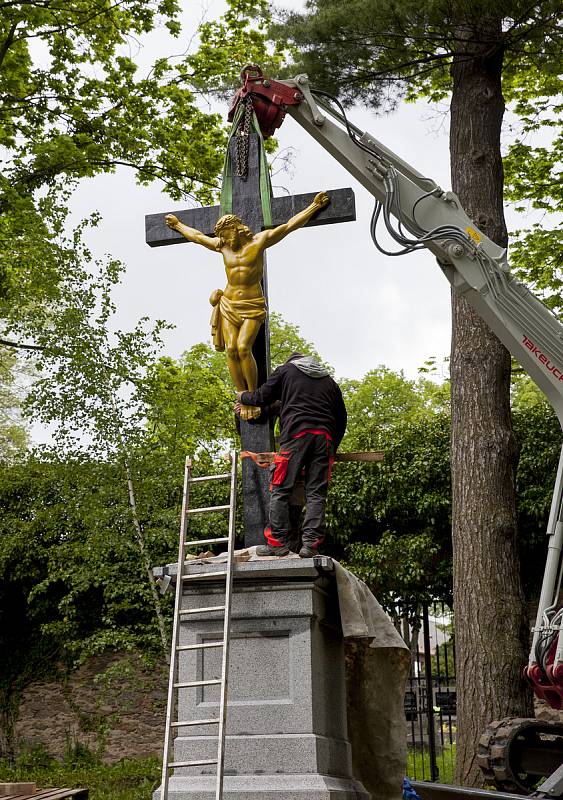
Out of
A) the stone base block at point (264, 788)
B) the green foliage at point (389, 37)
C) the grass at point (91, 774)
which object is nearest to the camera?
the stone base block at point (264, 788)

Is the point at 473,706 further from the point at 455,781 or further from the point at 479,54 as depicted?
the point at 479,54

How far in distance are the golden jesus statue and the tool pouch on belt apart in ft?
2.72

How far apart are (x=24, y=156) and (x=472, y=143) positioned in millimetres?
7381

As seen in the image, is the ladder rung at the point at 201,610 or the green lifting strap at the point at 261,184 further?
the green lifting strap at the point at 261,184

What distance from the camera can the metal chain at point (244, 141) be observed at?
23.5 feet

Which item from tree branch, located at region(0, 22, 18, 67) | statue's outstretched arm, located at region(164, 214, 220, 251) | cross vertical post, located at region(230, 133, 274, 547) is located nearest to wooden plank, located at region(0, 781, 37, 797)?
cross vertical post, located at region(230, 133, 274, 547)

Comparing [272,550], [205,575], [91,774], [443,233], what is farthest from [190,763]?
[91,774]

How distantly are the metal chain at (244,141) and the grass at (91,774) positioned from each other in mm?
6881

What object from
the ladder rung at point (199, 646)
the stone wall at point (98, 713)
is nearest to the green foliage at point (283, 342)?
the stone wall at point (98, 713)

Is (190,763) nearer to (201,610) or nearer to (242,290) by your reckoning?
(201,610)

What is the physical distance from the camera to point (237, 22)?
51.0ft

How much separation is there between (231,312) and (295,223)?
79 centimetres

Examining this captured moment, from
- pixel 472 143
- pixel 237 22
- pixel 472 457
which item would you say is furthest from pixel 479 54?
pixel 237 22

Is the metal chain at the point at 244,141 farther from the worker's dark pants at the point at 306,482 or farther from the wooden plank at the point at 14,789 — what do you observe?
the wooden plank at the point at 14,789
